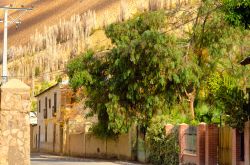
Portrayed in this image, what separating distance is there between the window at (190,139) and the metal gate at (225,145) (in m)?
3.56

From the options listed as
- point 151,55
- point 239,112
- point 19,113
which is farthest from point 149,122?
point 19,113

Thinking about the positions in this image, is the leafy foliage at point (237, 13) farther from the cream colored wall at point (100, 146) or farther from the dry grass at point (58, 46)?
the dry grass at point (58, 46)

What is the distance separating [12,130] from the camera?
1917cm

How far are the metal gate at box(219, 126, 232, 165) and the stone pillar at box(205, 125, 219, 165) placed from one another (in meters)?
0.41

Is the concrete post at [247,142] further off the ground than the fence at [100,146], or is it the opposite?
the concrete post at [247,142]

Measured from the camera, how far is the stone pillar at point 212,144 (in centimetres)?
3588

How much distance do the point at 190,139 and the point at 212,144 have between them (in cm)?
384

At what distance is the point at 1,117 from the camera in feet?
63.0

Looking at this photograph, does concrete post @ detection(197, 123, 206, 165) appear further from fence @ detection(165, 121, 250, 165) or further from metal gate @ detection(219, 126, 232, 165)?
metal gate @ detection(219, 126, 232, 165)

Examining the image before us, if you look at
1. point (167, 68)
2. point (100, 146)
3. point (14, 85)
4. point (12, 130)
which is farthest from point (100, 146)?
point (12, 130)

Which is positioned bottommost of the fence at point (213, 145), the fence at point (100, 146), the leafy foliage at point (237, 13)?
the fence at point (100, 146)

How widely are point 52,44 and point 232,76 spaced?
114 meters

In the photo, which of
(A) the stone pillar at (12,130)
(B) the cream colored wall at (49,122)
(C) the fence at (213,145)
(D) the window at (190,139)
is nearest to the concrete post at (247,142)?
(C) the fence at (213,145)

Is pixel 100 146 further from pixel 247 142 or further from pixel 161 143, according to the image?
pixel 247 142
